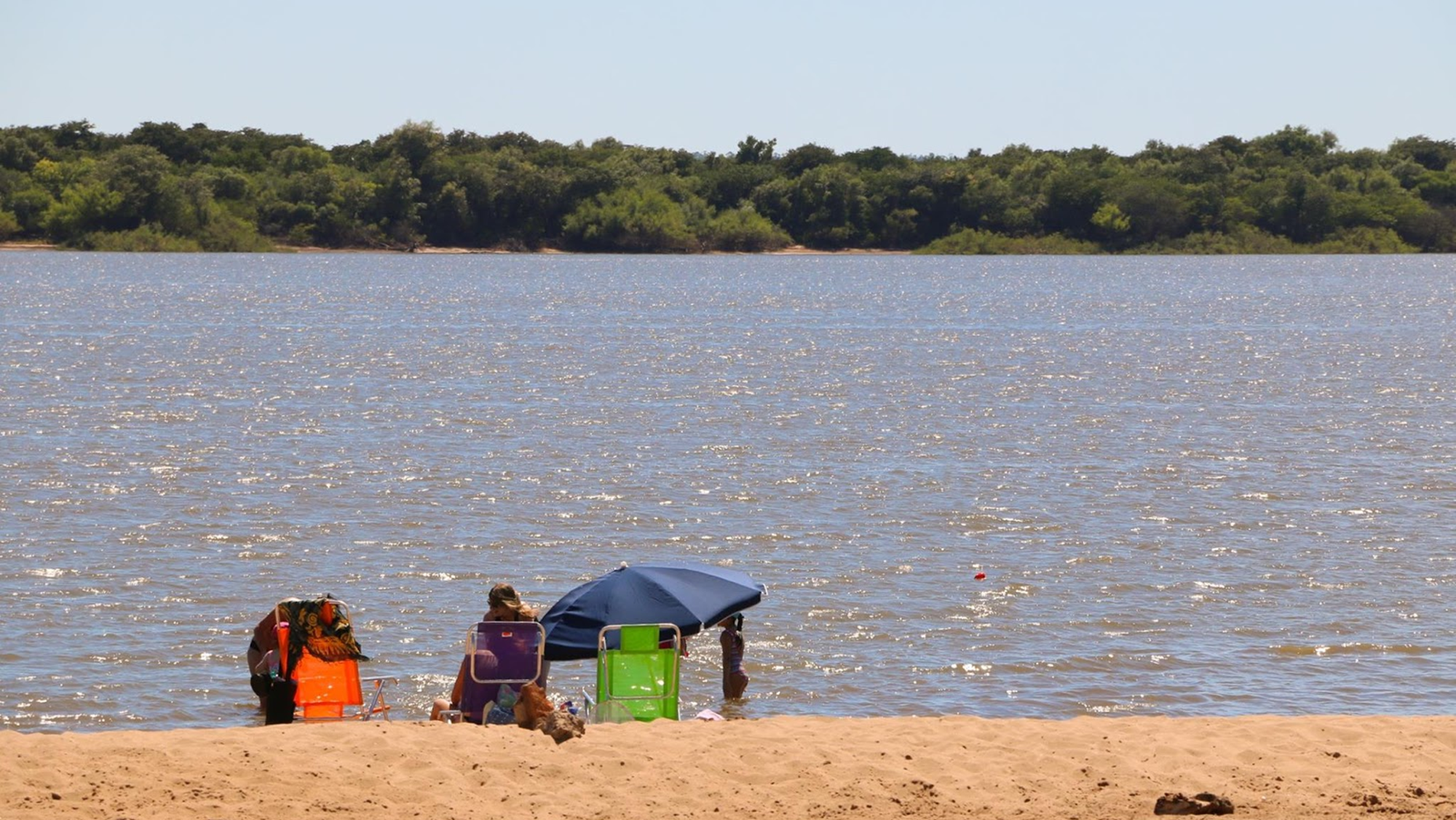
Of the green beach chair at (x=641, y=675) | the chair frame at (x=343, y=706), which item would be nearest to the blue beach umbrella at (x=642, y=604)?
the green beach chair at (x=641, y=675)

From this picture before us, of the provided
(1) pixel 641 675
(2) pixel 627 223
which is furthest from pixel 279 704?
(2) pixel 627 223

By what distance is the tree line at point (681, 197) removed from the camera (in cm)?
11119

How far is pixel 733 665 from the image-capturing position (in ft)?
39.8

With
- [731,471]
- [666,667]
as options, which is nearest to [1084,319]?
[731,471]

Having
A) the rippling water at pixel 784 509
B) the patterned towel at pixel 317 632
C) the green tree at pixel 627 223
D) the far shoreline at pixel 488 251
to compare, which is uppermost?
the green tree at pixel 627 223

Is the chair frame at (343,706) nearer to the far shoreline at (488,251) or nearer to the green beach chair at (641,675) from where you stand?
the green beach chair at (641,675)

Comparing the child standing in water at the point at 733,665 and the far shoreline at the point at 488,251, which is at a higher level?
the far shoreline at the point at 488,251

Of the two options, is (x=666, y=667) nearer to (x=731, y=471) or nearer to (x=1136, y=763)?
(x=1136, y=763)

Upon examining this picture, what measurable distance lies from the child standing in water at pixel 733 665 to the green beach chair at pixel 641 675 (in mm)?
1415

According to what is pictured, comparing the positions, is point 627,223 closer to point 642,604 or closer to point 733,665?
point 733,665

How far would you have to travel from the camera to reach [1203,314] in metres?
66.1

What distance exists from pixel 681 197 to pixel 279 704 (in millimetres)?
114718

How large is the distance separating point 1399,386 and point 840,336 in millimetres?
17558

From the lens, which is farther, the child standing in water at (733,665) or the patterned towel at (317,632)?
the child standing in water at (733,665)
